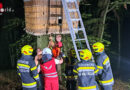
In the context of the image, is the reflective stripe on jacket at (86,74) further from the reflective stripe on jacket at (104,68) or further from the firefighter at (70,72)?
the firefighter at (70,72)

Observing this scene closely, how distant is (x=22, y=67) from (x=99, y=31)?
534 centimetres

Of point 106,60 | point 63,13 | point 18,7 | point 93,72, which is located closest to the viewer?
point 93,72

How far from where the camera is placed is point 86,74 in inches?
160

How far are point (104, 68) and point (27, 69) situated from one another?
2.20 meters

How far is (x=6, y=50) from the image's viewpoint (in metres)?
14.9

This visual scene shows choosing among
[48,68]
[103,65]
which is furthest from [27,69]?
[103,65]

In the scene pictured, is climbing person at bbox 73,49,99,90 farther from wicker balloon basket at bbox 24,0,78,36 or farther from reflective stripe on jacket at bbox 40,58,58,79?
wicker balloon basket at bbox 24,0,78,36

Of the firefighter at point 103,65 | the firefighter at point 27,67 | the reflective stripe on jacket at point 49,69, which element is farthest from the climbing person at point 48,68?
the firefighter at point 103,65

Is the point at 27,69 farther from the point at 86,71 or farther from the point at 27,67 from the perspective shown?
the point at 86,71

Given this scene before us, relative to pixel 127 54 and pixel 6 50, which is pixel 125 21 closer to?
pixel 127 54

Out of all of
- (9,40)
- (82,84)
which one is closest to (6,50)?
(9,40)

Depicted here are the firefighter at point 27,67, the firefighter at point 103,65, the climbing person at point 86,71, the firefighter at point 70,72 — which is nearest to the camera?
the climbing person at point 86,71

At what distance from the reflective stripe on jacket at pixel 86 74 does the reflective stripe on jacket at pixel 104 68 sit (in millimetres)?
297

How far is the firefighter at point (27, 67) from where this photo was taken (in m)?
4.16
